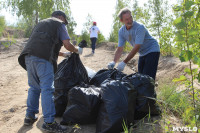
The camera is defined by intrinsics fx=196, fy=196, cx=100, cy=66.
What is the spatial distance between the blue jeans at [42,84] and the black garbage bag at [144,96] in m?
0.96

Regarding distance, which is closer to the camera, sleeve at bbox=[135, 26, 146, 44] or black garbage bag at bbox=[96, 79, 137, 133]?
black garbage bag at bbox=[96, 79, 137, 133]

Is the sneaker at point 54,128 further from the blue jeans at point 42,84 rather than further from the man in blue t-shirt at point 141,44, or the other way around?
the man in blue t-shirt at point 141,44

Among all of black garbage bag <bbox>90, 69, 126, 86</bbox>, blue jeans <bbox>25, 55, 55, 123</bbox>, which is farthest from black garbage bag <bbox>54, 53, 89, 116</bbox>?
blue jeans <bbox>25, 55, 55, 123</bbox>

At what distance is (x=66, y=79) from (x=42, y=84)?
44 centimetres

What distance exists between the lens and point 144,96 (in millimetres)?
2453

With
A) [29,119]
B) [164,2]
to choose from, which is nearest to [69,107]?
[29,119]

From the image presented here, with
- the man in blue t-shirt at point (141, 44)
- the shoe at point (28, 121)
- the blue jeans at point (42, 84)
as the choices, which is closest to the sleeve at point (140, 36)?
the man in blue t-shirt at point (141, 44)

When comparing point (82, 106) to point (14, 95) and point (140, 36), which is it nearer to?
point (140, 36)

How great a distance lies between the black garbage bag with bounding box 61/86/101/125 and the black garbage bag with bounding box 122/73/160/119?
19.9 inches

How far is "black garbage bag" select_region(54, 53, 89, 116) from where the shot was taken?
8.76ft

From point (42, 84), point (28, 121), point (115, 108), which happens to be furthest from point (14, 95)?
point (115, 108)

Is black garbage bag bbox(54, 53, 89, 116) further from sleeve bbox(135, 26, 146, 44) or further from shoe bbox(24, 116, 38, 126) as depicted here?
sleeve bbox(135, 26, 146, 44)

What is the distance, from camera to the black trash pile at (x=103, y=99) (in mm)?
2088

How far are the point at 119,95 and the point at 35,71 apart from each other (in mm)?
1101
